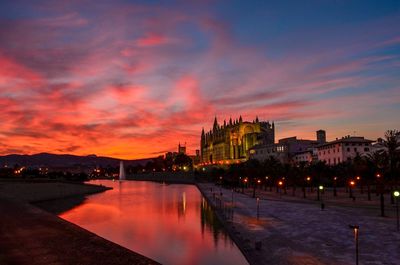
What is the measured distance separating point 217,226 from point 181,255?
13494mm

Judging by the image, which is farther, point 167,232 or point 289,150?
point 289,150

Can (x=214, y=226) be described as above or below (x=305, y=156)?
below

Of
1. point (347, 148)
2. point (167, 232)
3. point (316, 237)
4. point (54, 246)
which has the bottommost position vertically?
point (167, 232)

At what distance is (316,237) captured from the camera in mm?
30109

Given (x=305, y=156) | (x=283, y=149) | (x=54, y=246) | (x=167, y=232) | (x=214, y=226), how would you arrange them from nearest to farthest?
(x=54, y=246) < (x=167, y=232) < (x=214, y=226) < (x=305, y=156) < (x=283, y=149)

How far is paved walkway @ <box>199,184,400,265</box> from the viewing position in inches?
932

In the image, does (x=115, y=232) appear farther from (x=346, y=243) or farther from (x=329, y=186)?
(x=329, y=186)

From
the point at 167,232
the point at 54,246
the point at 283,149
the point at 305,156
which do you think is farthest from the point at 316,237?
the point at 283,149

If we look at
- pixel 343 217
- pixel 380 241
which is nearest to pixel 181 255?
pixel 380 241

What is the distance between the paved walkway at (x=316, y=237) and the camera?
23672 millimetres

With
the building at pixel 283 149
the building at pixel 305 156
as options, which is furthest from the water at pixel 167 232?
the building at pixel 283 149

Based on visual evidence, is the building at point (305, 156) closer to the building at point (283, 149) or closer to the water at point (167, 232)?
the building at point (283, 149)

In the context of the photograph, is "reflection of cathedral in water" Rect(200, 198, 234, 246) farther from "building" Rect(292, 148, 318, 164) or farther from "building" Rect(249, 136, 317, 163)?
"building" Rect(249, 136, 317, 163)

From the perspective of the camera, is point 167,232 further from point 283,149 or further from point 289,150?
point 289,150
